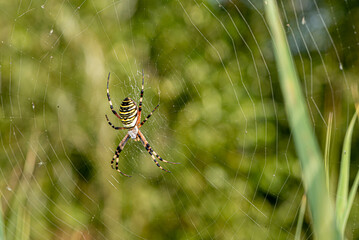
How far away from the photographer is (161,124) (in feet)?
10.4

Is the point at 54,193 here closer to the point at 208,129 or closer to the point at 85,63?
the point at 85,63

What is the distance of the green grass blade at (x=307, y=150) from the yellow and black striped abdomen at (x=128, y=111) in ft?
7.41

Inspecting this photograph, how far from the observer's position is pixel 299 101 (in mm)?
588

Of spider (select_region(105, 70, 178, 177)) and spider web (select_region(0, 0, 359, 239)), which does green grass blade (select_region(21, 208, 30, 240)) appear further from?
spider web (select_region(0, 0, 359, 239))

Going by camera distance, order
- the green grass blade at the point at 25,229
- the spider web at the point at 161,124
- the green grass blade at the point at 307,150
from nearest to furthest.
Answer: the green grass blade at the point at 307,150, the green grass blade at the point at 25,229, the spider web at the point at 161,124

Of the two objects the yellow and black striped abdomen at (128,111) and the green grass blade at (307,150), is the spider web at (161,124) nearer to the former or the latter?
the yellow and black striped abdomen at (128,111)

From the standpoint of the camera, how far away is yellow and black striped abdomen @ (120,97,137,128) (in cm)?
284

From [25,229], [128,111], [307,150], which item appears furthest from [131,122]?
[307,150]

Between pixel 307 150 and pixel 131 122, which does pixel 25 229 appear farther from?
pixel 131 122

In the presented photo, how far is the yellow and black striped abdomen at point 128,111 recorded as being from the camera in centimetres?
284

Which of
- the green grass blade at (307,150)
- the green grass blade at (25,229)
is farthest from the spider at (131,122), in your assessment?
the green grass blade at (307,150)

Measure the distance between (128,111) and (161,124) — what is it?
0.38 meters

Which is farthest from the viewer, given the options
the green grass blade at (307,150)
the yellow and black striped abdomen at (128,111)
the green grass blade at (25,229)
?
the yellow and black striped abdomen at (128,111)

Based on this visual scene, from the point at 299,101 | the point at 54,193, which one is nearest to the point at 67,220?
the point at 54,193
